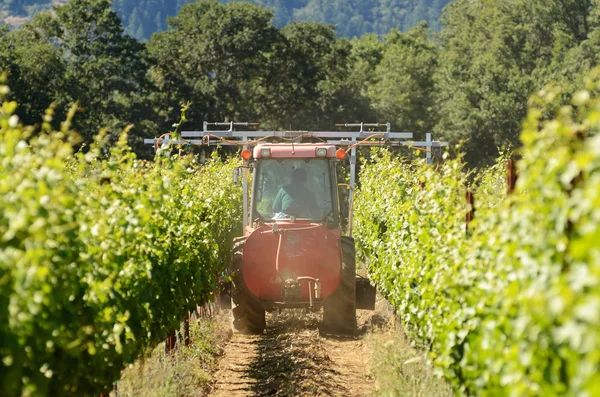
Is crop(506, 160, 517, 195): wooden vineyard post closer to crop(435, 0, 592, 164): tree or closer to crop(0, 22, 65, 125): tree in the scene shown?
crop(0, 22, 65, 125): tree

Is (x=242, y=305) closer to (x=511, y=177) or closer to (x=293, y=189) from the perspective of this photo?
(x=293, y=189)

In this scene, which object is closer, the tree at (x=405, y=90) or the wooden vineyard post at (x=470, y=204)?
the wooden vineyard post at (x=470, y=204)

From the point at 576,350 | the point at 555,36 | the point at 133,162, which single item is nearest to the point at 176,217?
the point at 133,162

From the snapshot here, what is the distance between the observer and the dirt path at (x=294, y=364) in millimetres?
9070

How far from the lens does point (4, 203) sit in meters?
4.43

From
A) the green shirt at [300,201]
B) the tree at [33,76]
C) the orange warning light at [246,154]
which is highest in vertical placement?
the tree at [33,76]

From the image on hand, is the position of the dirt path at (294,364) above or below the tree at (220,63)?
below

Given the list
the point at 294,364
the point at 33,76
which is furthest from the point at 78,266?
the point at 33,76

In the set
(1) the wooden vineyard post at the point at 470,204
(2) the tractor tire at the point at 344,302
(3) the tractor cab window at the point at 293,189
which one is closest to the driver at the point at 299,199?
(3) the tractor cab window at the point at 293,189

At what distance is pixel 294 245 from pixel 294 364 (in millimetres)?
1317

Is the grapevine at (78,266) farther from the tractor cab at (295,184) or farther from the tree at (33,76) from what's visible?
the tree at (33,76)

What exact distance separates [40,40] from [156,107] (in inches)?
213

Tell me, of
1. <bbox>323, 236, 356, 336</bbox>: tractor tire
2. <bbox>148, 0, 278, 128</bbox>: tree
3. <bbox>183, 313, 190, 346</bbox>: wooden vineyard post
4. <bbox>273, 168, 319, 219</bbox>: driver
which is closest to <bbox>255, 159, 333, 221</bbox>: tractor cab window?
<bbox>273, 168, 319, 219</bbox>: driver

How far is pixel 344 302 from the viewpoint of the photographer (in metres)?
11.1
